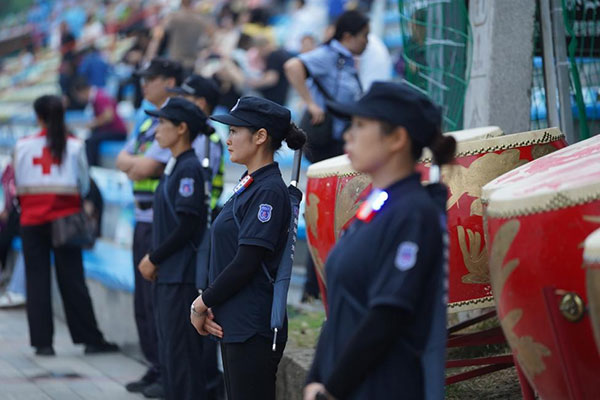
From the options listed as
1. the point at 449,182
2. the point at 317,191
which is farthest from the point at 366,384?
the point at 317,191

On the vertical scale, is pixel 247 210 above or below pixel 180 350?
above

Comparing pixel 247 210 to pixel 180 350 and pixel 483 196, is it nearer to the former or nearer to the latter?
pixel 483 196

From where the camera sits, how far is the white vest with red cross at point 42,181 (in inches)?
302

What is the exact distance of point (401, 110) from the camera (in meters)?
2.92

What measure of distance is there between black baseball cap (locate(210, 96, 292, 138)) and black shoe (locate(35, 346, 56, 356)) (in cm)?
415

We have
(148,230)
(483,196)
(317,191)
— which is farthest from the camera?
(148,230)

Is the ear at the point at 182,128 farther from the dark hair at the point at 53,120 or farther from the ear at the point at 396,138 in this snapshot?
the ear at the point at 396,138

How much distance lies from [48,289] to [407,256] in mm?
5506

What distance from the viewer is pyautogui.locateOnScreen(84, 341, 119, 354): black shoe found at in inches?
316

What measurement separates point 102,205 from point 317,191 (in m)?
5.38

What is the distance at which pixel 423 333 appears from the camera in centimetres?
293

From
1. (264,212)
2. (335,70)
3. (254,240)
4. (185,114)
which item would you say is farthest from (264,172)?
(335,70)

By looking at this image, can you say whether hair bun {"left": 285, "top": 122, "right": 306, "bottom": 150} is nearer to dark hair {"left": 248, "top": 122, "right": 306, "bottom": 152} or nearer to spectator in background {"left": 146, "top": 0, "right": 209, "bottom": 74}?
dark hair {"left": 248, "top": 122, "right": 306, "bottom": 152}

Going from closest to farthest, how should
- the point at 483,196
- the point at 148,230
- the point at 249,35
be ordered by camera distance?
1. the point at 483,196
2. the point at 148,230
3. the point at 249,35
